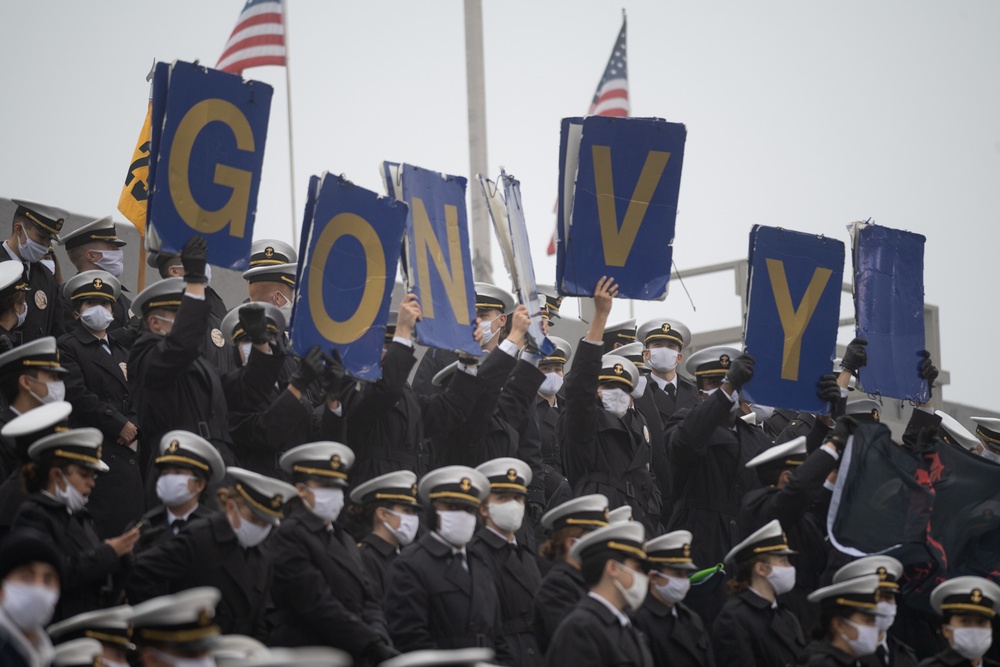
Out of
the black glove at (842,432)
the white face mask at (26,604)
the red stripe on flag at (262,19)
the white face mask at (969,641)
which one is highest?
the red stripe on flag at (262,19)

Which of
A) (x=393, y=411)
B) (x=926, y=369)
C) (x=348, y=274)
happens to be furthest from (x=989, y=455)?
(x=348, y=274)

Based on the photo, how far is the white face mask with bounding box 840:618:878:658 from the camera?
9.79 metres

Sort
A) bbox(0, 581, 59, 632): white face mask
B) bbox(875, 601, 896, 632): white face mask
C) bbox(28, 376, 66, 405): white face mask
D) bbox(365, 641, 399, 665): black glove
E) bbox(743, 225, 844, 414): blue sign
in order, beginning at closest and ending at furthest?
bbox(0, 581, 59, 632): white face mask, bbox(365, 641, 399, 665): black glove, bbox(28, 376, 66, 405): white face mask, bbox(875, 601, 896, 632): white face mask, bbox(743, 225, 844, 414): blue sign

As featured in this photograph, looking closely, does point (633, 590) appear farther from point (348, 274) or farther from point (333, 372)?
point (348, 274)

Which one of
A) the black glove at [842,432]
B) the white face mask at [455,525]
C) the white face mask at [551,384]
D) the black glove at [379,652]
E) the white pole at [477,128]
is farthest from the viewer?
the white pole at [477,128]

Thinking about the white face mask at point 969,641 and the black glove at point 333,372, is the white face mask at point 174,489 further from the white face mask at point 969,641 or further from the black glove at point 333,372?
the white face mask at point 969,641

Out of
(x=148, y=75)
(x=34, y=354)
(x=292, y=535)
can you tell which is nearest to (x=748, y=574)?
(x=292, y=535)

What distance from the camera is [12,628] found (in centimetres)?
659

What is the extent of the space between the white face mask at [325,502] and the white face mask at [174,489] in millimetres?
715

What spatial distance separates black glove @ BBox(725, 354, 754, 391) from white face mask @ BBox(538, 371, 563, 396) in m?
2.24

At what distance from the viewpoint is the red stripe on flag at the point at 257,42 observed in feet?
57.1

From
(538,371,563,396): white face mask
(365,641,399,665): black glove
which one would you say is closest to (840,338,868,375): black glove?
(538,371,563,396): white face mask

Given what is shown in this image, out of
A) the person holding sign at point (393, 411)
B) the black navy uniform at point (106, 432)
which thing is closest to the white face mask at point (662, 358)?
the person holding sign at point (393, 411)

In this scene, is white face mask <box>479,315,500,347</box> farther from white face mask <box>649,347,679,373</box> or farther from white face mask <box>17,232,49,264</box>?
white face mask <box>17,232,49,264</box>
